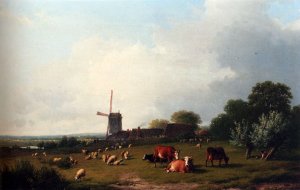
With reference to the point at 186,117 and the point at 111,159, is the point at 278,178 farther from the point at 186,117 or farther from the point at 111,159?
the point at 111,159

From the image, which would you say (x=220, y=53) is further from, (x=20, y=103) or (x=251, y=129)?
(x=20, y=103)

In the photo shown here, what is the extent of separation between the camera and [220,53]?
535 centimetres

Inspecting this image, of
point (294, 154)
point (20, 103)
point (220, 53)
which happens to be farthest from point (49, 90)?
point (294, 154)

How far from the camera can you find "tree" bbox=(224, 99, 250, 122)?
5270 millimetres

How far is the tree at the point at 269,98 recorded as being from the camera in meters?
5.26

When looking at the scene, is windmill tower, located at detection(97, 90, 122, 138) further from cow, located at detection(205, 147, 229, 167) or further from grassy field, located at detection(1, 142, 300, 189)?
cow, located at detection(205, 147, 229, 167)

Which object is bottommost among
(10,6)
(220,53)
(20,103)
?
(20,103)

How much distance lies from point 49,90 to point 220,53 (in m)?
1.69

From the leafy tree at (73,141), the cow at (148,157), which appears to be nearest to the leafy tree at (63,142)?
the leafy tree at (73,141)

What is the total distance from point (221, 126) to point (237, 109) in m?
0.22

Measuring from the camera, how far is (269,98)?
207 inches

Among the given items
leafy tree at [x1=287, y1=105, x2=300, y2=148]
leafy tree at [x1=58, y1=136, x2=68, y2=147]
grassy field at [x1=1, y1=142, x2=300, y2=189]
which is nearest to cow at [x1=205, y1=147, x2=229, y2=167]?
grassy field at [x1=1, y1=142, x2=300, y2=189]

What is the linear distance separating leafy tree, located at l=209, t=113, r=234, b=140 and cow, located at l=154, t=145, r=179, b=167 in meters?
0.41

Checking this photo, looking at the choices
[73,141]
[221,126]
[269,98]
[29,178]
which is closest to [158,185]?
[221,126]
